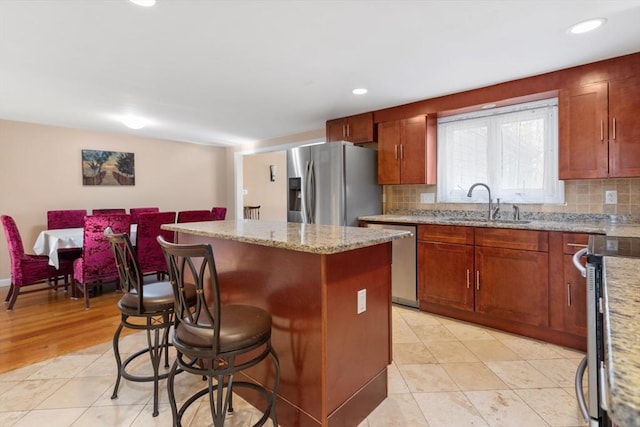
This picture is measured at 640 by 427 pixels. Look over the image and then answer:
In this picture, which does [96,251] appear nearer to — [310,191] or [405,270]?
[310,191]

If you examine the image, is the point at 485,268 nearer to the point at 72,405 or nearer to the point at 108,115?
the point at 72,405

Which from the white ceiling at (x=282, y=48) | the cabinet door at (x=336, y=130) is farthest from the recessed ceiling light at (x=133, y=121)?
the cabinet door at (x=336, y=130)

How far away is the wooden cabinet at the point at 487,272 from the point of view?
2.61 metres

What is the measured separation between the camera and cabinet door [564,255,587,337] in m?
2.41

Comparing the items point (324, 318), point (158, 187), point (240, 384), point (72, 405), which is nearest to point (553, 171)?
point (324, 318)

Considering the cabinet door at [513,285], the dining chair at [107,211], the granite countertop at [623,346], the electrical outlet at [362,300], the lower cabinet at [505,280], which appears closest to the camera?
the granite countertop at [623,346]

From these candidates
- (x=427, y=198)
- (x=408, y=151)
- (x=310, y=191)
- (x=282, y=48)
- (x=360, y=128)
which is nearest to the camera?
(x=282, y=48)

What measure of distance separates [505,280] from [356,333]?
5.74 feet

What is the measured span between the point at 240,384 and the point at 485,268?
2220 millimetres

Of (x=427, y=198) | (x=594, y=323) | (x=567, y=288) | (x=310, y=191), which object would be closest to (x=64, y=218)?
(x=310, y=191)

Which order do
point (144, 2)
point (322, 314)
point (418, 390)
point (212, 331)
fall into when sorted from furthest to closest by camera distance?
point (418, 390)
point (144, 2)
point (322, 314)
point (212, 331)

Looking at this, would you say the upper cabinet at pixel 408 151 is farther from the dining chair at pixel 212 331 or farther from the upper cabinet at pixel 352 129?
the dining chair at pixel 212 331

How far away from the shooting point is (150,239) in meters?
3.91

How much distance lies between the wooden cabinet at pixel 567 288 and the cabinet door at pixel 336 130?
8.49ft
